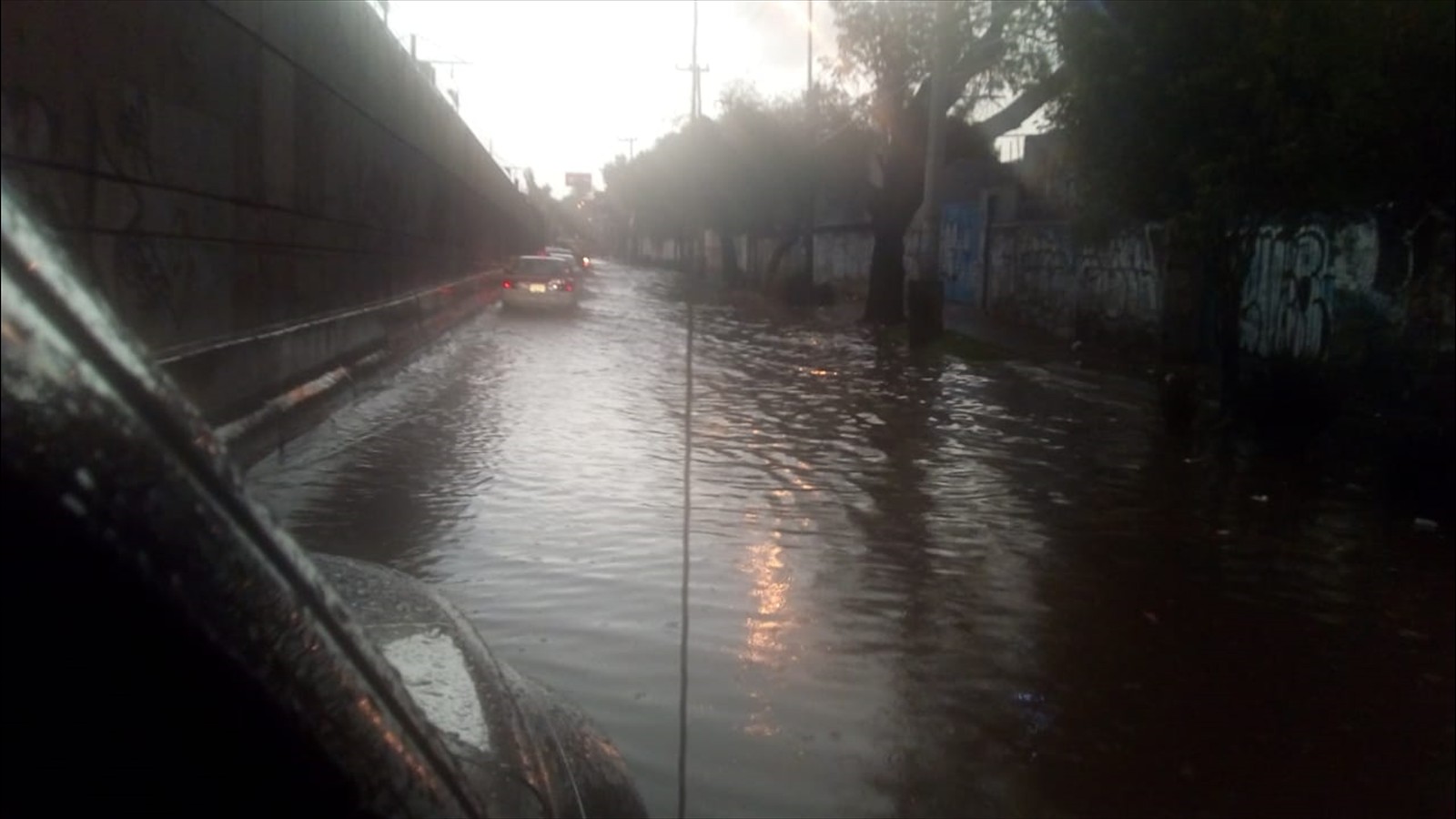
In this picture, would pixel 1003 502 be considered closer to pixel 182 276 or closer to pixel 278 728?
pixel 182 276

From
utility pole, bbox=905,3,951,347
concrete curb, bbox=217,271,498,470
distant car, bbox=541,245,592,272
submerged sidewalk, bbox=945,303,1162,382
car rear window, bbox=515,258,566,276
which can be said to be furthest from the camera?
distant car, bbox=541,245,592,272

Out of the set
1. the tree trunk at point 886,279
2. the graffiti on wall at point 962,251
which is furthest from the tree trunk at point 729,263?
the tree trunk at point 886,279

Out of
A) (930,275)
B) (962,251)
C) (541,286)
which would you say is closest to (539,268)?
(541,286)

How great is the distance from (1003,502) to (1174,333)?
463 inches

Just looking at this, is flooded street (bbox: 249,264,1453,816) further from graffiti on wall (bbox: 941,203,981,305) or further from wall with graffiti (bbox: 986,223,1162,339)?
graffiti on wall (bbox: 941,203,981,305)

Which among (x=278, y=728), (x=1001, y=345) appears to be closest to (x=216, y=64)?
(x=278, y=728)

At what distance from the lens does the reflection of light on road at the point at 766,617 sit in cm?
614

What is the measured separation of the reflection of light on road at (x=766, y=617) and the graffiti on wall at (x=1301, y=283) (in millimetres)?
9621

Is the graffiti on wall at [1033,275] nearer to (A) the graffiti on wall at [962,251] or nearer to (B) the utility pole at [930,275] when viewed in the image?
(A) the graffiti on wall at [962,251]

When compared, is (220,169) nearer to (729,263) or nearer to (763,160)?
(763,160)

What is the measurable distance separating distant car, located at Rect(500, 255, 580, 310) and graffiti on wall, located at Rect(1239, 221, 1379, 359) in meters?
18.7

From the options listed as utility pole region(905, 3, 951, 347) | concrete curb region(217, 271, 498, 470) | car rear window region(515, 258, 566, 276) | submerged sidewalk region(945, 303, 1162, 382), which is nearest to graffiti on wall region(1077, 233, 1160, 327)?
submerged sidewalk region(945, 303, 1162, 382)

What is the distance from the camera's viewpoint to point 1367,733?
6.21m

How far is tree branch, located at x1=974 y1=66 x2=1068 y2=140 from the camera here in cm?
1655
